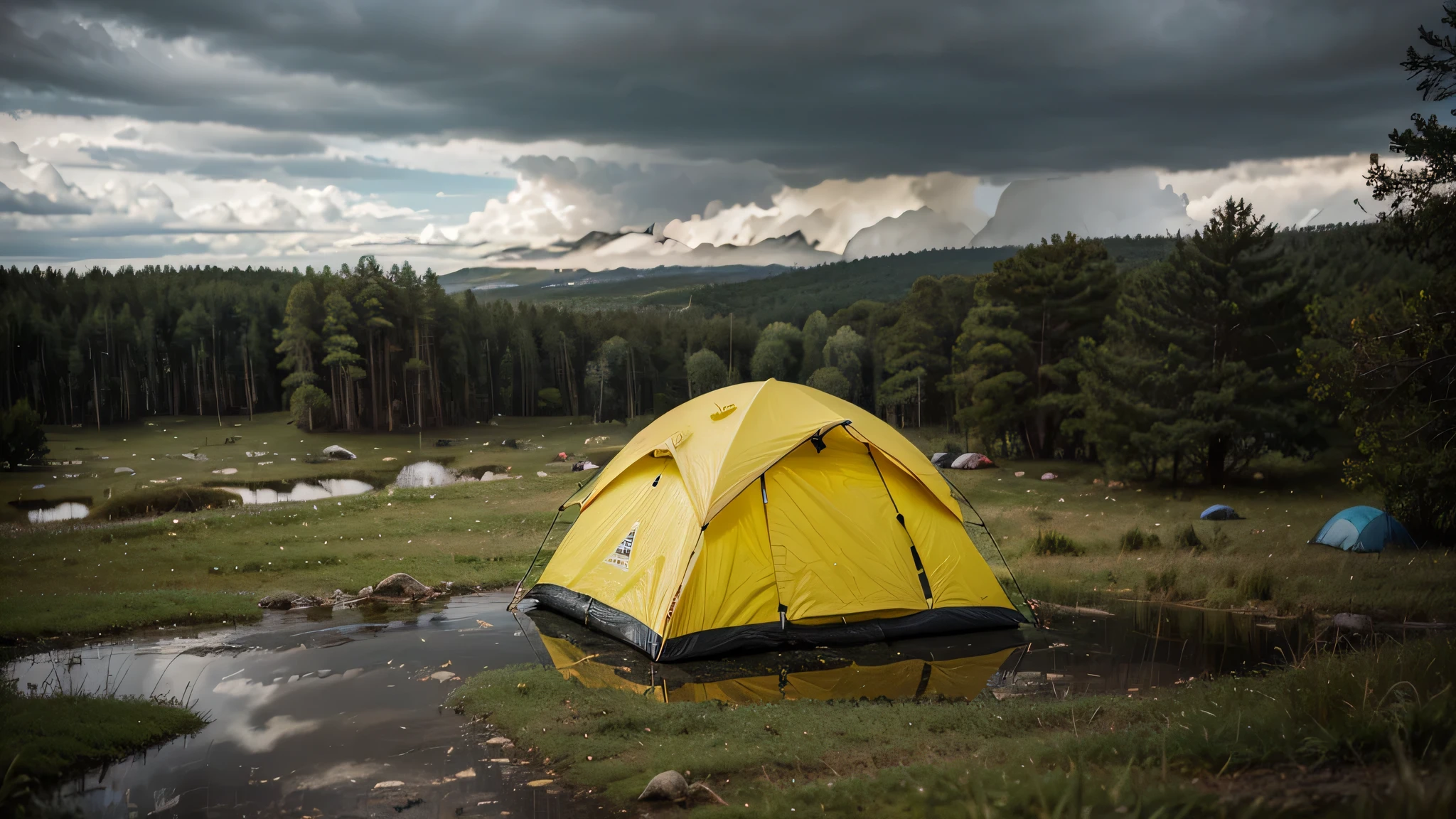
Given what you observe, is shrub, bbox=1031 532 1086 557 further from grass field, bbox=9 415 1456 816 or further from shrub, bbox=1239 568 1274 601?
shrub, bbox=1239 568 1274 601

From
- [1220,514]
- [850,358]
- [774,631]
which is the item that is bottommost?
[1220,514]

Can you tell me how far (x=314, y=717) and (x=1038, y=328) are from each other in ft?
109

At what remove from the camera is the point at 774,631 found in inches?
412

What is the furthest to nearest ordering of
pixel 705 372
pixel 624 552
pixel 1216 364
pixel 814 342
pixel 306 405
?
pixel 814 342 → pixel 705 372 → pixel 306 405 → pixel 1216 364 → pixel 624 552

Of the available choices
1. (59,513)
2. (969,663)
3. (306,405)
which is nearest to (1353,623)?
(969,663)

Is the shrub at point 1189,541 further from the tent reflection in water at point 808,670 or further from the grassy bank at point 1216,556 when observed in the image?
the tent reflection in water at point 808,670

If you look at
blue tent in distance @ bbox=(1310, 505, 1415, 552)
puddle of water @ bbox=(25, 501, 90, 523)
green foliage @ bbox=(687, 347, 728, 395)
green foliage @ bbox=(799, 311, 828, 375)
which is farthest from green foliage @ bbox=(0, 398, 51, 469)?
blue tent in distance @ bbox=(1310, 505, 1415, 552)

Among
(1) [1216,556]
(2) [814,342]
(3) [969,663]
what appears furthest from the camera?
(2) [814,342]

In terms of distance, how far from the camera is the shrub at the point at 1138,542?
1700 centimetres

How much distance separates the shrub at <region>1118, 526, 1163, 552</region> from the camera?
55.8 feet

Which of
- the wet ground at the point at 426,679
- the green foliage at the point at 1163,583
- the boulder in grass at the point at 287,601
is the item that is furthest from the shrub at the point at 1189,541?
the boulder in grass at the point at 287,601

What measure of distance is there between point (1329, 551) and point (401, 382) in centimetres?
4087

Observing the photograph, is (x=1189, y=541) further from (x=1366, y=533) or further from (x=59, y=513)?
(x=59, y=513)

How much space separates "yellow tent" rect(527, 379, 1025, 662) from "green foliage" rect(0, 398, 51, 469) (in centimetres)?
2823
